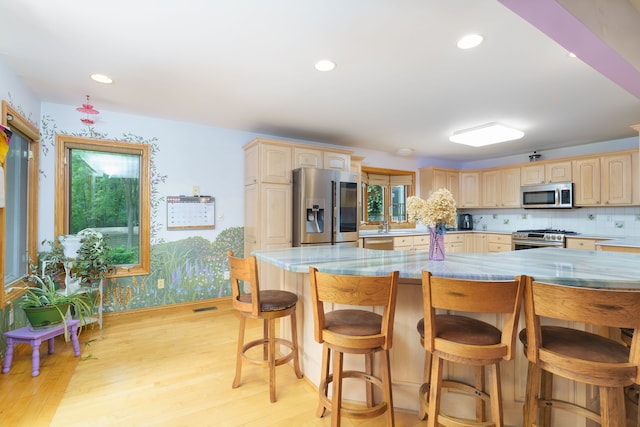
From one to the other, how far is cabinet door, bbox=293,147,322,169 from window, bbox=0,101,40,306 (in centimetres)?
272

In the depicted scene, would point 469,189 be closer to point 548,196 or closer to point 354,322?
point 548,196

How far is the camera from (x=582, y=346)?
1333mm

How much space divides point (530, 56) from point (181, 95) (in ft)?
10.1

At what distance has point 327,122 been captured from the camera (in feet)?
12.9

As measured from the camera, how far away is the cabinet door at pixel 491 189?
231 inches

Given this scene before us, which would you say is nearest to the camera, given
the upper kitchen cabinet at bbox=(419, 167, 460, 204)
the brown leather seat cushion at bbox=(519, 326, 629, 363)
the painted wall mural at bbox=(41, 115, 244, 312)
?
the brown leather seat cushion at bbox=(519, 326, 629, 363)

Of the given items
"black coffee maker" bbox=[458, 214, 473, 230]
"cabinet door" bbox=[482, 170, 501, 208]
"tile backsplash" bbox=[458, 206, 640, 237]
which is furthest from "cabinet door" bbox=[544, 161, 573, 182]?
"black coffee maker" bbox=[458, 214, 473, 230]

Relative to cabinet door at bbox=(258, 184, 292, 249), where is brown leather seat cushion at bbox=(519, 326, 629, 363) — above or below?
below

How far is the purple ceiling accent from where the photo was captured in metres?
1.36

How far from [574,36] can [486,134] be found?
8.35 ft

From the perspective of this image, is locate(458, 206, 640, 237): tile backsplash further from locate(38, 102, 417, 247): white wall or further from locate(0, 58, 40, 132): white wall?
locate(0, 58, 40, 132): white wall

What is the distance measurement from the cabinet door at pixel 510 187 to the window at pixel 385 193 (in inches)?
64.8

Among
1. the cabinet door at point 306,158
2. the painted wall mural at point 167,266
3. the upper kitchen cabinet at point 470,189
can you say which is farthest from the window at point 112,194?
the upper kitchen cabinet at point 470,189

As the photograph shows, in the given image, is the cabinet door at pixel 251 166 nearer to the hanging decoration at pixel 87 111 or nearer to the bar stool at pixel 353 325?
the hanging decoration at pixel 87 111
